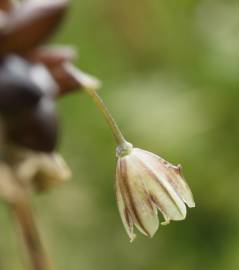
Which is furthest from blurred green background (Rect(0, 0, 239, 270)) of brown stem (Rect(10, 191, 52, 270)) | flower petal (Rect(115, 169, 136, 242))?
flower petal (Rect(115, 169, 136, 242))

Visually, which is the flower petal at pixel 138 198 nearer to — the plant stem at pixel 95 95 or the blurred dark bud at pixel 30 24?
the plant stem at pixel 95 95

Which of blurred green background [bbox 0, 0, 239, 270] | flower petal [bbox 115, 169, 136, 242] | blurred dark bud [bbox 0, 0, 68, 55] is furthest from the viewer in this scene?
blurred green background [bbox 0, 0, 239, 270]

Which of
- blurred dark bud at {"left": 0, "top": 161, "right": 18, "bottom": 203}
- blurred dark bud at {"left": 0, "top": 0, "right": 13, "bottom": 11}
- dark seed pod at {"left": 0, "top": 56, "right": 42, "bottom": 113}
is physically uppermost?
blurred dark bud at {"left": 0, "top": 0, "right": 13, "bottom": 11}

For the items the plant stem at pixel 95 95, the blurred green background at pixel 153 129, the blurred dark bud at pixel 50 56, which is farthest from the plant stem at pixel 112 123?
the blurred green background at pixel 153 129

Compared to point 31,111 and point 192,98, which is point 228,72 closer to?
point 192,98

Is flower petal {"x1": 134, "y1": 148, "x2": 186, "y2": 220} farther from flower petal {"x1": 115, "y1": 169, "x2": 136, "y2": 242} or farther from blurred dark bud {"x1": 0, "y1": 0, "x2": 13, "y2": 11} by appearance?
blurred dark bud {"x1": 0, "y1": 0, "x2": 13, "y2": 11}

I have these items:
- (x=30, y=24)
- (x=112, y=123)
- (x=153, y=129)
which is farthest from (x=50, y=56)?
(x=153, y=129)

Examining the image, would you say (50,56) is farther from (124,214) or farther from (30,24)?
(124,214)

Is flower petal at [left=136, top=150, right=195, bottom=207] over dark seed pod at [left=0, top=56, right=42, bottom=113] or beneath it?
beneath
